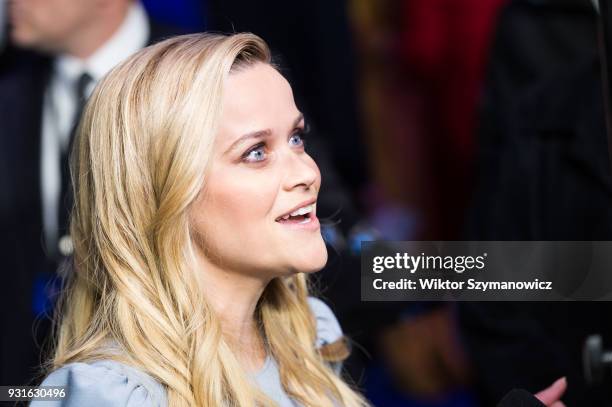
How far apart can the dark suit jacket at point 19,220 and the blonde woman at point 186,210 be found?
46 centimetres

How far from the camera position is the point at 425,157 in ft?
9.36

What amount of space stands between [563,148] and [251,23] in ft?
2.55

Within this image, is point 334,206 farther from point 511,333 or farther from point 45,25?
point 45,25

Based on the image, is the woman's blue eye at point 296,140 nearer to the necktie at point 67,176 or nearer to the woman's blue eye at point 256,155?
the woman's blue eye at point 256,155

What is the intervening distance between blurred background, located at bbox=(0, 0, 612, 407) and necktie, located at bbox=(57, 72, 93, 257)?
0.05 m

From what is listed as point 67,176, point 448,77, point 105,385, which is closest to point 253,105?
point 105,385

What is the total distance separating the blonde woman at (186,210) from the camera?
1.35 m

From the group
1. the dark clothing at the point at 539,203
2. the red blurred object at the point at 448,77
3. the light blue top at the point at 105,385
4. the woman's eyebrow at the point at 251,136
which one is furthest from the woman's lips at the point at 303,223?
the red blurred object at the point at 448,77

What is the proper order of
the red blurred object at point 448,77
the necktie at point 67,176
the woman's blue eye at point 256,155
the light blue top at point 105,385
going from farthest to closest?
the red blurred object at point 448,77
the necktie at point 67,176
the woman's blue eye at point 256,155
the light blue top at point 105,385

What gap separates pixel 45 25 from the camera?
1.93 meters

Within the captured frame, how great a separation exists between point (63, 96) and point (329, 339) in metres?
0.73

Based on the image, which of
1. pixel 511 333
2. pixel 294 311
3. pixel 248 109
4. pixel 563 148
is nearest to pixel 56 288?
pixel 294 311

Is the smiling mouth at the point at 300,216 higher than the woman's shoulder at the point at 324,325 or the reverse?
higher

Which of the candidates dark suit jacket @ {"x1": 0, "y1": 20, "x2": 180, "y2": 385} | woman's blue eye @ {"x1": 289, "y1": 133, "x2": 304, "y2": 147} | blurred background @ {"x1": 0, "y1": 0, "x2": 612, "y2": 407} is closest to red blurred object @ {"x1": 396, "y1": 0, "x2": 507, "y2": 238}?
blurred background @ {"x1": 0, "y1": 0, "x2": 612, "y2": 407}
